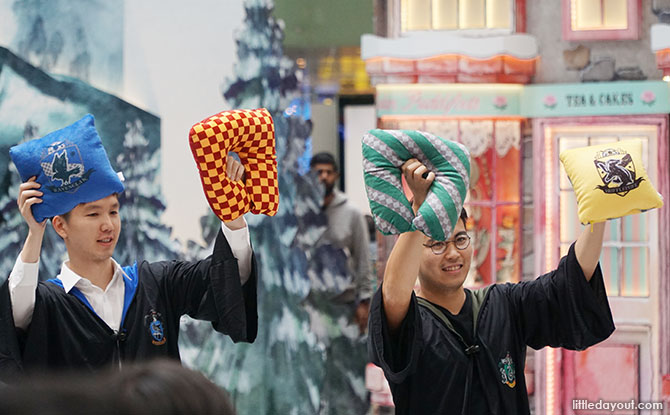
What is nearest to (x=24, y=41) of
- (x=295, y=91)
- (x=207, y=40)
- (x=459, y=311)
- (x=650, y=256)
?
(x=207, y=40)

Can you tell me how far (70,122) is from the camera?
3676mm

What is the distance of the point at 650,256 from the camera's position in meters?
4.05

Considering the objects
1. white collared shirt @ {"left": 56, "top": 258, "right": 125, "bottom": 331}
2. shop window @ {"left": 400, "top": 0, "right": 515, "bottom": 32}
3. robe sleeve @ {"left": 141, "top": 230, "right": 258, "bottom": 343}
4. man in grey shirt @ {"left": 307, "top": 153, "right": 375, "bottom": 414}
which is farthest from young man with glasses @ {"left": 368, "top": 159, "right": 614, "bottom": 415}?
shop window @ {"left": 400, "top": 0, "right": 515, "bottom": 32}

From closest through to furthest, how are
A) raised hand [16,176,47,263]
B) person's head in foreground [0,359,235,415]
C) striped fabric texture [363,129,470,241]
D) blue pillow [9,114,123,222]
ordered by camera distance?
person's head in foreground [0,359,235,415], striped fabric texture [363,129,470,241], raised hand [16,176,47,263], blue pillow [9,114,123,222]

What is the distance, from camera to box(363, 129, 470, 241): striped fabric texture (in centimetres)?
217

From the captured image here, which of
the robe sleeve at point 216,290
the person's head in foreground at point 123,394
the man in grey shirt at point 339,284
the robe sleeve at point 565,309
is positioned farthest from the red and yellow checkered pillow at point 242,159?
the person's head in foreground at point 123,394

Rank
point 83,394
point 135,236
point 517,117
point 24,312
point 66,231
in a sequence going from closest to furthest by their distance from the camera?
point 83,394 < point 24,312 < point 66,231 < point 135,236 < point 517,117

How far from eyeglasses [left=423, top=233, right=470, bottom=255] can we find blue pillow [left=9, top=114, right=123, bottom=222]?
36.7 inches

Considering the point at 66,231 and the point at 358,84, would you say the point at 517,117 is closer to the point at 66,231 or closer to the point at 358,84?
the point at 358,84

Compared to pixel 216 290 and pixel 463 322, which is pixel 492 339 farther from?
pixel 216 290

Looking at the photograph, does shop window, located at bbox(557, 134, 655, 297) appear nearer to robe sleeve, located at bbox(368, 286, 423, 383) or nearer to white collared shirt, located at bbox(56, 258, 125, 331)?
Result: robe sleeve, located at bbox(368, 286, 423, 383)

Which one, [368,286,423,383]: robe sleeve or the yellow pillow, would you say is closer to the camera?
[368,286,423,383]: robe sleeve

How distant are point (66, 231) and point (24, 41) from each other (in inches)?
54.3

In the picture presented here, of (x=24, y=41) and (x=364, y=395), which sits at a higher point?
(x=24, y=41)
